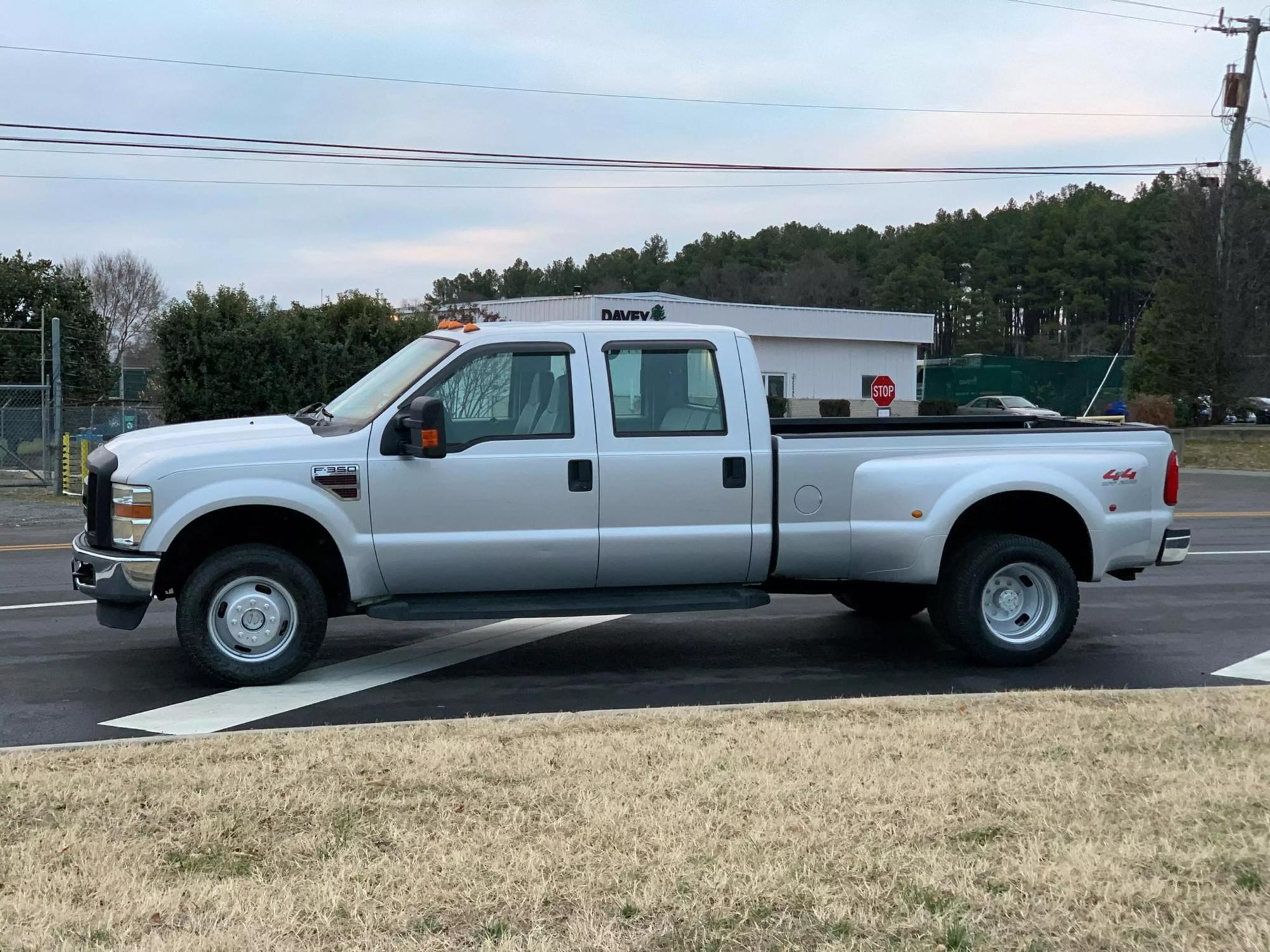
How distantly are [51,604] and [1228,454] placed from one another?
94.2 feet

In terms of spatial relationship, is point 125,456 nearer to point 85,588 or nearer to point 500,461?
point 85,588

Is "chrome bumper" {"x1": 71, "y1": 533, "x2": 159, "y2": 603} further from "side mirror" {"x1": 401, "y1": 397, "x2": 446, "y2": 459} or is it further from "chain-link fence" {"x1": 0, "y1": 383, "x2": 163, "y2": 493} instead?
"chain-link fence" {"x1": 0, "y1": 383, "x2": 163, "y2": 493}

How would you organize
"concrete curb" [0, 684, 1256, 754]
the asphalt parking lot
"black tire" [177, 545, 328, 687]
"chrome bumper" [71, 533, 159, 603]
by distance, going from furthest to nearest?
"black tire" [177, 545, 328, 687] < "chrome bumper" [71, 533, 159, 603] < the asphalt parking lot < "concrete curb" [0, 684, 1256, 754]

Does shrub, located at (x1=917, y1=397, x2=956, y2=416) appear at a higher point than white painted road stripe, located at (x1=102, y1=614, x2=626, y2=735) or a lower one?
higher

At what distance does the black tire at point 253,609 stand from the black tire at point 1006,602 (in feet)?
12.5

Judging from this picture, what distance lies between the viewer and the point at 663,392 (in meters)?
→ 7.92

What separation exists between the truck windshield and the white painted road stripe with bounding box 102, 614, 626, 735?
1.52 meters

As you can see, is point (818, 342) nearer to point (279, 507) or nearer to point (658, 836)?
point (279, 507)

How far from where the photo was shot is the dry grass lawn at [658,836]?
12.8ft

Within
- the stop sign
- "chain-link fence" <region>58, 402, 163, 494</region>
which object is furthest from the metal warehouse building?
"chain-link fence" <region>58, 402, 163, 494</region>

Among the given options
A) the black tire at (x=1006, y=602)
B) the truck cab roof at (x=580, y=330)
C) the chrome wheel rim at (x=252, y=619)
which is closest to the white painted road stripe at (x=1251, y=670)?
the black tire at (x=1006, y=602)

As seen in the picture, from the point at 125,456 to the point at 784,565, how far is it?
152 inches

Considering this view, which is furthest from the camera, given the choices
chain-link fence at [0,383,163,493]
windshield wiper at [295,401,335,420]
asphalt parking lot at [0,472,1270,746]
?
chain-link fence at [0,383,163,493]

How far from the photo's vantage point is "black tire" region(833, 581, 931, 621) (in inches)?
355
